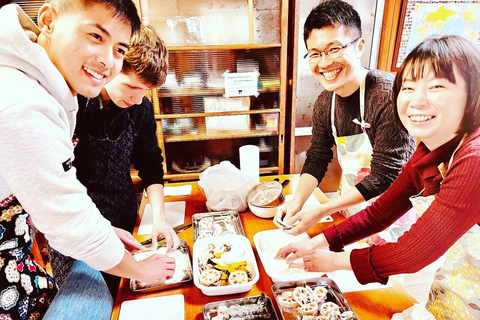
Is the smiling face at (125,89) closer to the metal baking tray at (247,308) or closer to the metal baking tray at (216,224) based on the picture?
the metal baking tray at (216,224)

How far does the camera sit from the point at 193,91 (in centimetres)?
289

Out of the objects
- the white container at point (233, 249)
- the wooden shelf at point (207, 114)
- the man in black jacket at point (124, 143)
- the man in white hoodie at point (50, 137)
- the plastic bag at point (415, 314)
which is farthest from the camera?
the wooden shelf at point (207, 114)

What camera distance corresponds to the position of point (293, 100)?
290 centimetres

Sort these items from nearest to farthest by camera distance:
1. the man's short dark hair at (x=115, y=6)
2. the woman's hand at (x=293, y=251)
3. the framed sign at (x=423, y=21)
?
the man's short dark hair at (x=115, y=6), the woman's hand at (x=293, y=251), the framed sign at (x=423, y=21)

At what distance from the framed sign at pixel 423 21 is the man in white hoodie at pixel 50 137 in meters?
2.97

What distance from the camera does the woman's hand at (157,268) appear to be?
1033 millimetres

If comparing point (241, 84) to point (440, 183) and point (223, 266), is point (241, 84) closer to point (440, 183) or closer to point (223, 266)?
point (223, 266)

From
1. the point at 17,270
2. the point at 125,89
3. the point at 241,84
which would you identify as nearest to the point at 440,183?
the point at 125,89

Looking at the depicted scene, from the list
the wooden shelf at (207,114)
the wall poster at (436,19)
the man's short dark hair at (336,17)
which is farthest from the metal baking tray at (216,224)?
the wall poster at (436,19)

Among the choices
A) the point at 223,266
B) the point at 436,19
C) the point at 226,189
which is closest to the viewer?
the point at 223,266

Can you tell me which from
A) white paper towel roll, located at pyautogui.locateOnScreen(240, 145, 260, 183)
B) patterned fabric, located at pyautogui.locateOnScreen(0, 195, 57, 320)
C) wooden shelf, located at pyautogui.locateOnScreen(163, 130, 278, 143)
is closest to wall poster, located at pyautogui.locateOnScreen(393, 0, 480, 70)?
wooden shelf, located at pyautogui.locateOnScreen(163, 130, 278, 143)

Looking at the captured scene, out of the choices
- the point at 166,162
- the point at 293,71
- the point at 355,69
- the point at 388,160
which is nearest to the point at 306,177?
the point at 388,160

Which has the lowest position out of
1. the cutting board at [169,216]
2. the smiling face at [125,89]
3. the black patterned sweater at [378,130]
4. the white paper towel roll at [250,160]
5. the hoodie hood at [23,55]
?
the cutting board at [169,216]

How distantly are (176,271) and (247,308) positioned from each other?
0.34 meters
